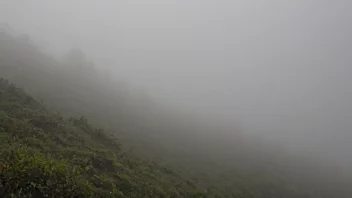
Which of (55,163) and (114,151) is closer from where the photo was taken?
(55,163)

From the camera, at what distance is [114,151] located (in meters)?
25.3

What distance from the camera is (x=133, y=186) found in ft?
55.5

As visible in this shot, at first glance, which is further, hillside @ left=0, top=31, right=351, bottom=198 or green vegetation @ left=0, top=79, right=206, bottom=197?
hillside @ left=0, top=31, right=351, bottom=198

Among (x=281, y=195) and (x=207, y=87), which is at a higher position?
(x=207, y=87)

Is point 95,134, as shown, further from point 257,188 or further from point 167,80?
point 167,80

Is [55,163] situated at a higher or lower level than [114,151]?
higher

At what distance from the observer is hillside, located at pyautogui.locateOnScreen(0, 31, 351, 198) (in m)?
13.1

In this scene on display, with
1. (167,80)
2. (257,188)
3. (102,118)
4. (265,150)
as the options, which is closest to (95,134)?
(102,118)

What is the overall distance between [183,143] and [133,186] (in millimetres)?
36726

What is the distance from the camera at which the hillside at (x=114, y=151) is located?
13.1 m

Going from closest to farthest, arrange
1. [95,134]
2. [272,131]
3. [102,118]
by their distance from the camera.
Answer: [95,134] < [102,118] < [272,131]

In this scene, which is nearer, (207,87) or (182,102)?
(182,102)

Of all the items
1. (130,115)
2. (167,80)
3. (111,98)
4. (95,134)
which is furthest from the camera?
(167,80)

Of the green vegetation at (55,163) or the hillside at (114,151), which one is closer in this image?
the green vegetation at (55,163)
